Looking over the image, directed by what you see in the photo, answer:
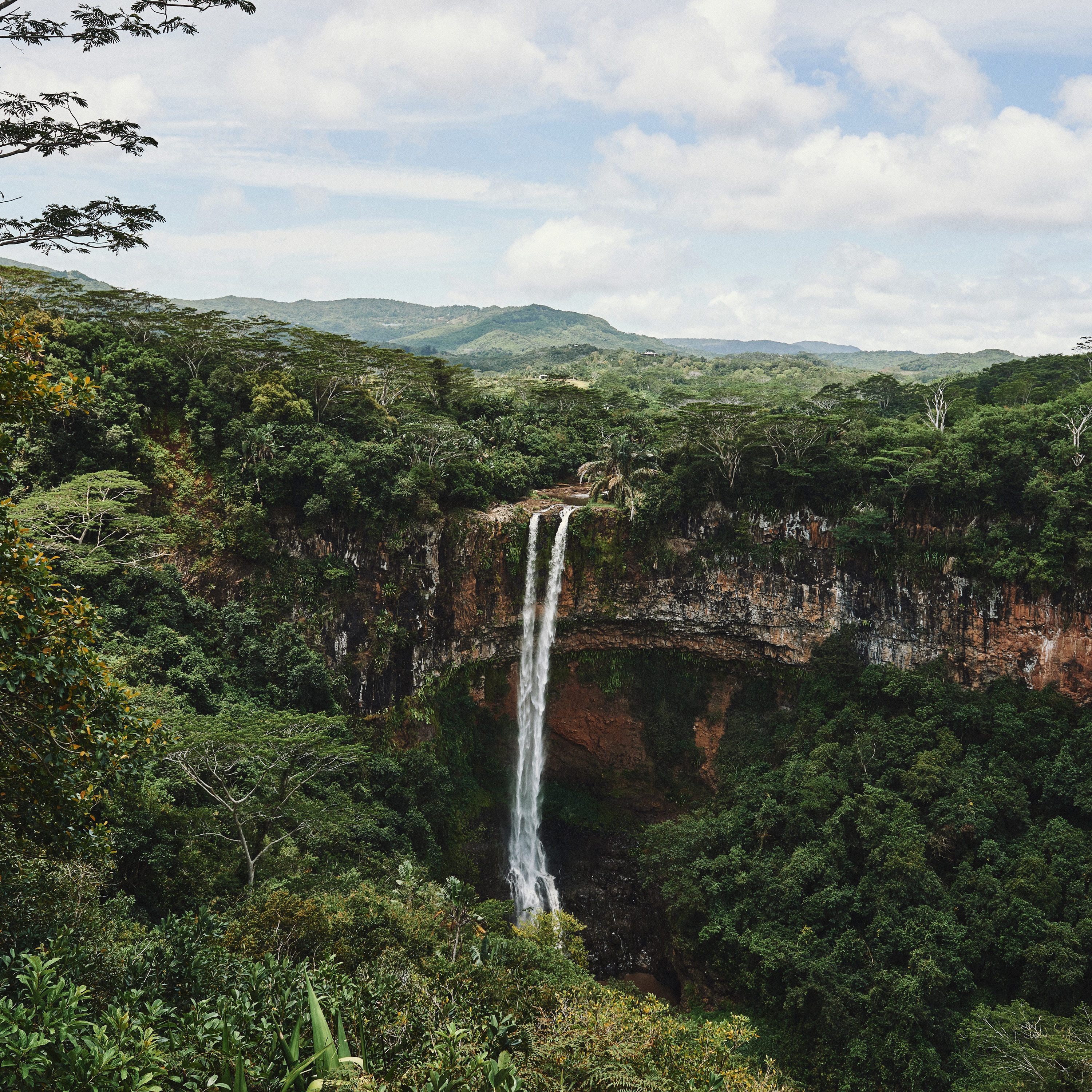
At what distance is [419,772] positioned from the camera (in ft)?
77.8

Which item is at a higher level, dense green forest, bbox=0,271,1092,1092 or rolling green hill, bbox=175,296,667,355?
rolling green hill, bbox=175,296,667,355

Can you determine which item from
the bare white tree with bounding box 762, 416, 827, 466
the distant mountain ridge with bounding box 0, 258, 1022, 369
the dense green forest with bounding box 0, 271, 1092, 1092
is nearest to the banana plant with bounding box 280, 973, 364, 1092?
the dense green forest with bounding box 0, 271, 1092, 1092

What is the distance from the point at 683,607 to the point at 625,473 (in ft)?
17.4

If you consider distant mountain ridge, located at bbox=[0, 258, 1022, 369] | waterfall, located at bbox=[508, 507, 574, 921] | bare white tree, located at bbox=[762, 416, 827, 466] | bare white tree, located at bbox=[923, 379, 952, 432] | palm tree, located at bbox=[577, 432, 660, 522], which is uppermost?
distant mountain ridge, located at bbox=[0, 258, 1022, 369]

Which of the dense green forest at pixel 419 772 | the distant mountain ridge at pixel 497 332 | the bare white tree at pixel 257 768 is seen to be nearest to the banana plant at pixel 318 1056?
the dense green forest at pixel 419 772

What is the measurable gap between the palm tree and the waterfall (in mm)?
1892

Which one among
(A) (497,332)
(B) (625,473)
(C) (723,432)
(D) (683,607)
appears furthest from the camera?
(A) (497,332)

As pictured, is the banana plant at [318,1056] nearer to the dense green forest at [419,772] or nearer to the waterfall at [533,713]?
the dense green forest at [419,772]

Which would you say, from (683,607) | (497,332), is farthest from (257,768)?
(497,332)

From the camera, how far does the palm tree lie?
2780 centimetres

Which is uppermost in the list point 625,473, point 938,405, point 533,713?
point 938,405

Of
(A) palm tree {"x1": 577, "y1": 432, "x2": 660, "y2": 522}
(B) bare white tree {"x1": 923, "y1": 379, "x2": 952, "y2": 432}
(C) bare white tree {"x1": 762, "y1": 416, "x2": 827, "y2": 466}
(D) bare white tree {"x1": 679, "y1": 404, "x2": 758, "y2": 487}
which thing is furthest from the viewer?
(B) bare white tree {"x1": 923, "y1": 379, "x2": 952, "y2": 432}

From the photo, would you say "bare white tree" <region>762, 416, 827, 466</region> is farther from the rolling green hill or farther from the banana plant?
the rolling green hill

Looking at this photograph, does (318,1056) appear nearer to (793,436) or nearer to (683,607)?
(683,607)
